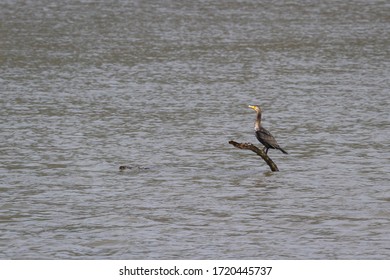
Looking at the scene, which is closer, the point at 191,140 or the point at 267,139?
the point at 267,139

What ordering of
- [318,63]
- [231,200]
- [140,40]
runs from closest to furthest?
1. [231,200]
2. [318,63]
3. [140,40]

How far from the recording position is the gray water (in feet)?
51.6

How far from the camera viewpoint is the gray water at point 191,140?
15742 millimetres

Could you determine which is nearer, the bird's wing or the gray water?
the gray water

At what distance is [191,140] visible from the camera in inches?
920

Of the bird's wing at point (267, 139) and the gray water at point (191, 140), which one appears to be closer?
the gray water at point (191, 140)

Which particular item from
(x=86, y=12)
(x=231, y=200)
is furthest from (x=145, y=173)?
(x=86, y=12)

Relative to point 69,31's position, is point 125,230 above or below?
above

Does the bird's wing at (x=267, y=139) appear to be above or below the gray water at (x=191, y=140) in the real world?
above

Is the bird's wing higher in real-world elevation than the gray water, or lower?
higher

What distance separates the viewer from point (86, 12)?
50.0 metres

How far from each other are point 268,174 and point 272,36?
893 inches

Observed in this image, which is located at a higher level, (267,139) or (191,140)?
(267,139)

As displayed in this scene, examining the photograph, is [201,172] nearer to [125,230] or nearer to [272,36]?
[125,230]
